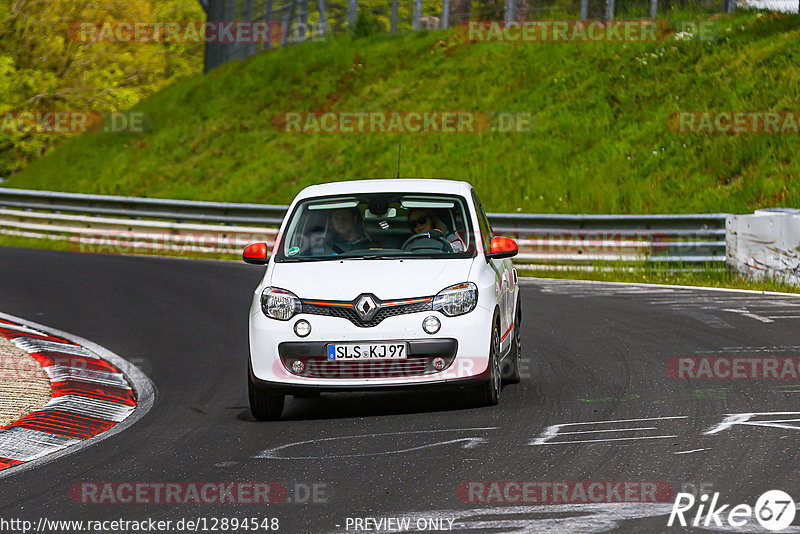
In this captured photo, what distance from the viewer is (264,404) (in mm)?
8391

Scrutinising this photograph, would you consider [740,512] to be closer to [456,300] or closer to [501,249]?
[456,300]

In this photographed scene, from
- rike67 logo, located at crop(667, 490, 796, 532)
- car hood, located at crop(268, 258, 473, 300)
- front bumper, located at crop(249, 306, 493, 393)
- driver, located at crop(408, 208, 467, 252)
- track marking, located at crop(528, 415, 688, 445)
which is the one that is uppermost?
driver, located at crop(408, 208, 467, 252)

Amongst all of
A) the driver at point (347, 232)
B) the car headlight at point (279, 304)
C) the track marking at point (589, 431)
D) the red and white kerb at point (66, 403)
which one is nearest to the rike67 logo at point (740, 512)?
the track marking at point (589, 431)

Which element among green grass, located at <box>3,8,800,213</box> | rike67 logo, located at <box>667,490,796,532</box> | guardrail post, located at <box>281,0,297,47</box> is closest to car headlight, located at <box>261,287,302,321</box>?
rike67 logo, located at <box>667,490,796,532</box>

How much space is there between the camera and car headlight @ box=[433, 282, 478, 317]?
820 cm

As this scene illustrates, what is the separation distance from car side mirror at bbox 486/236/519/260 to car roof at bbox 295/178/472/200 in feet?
2.29

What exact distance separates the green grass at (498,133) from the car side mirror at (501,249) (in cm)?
1230

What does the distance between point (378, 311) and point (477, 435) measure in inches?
45.3

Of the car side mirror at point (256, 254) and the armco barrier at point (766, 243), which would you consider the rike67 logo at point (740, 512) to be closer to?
the car side mirror at point (256, 254)

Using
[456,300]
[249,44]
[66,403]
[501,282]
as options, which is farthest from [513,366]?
[249,44]

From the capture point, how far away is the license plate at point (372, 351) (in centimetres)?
805

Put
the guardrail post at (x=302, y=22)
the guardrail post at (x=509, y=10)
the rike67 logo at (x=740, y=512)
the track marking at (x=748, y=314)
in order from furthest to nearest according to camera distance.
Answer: the guardrail post at (x=302, y=22) < the guardrail post at (x=509, y=10) < the track marking at (x=748, y=314) < the rike67 logo at (x=740, y=512)

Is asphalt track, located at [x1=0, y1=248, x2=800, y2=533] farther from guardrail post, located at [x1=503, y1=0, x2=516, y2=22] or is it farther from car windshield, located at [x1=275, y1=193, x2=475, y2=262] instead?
guardrail post, located at [x1=503, y1=0, x2=516, y2=22]

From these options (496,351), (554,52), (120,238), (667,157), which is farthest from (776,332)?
(554,52)
